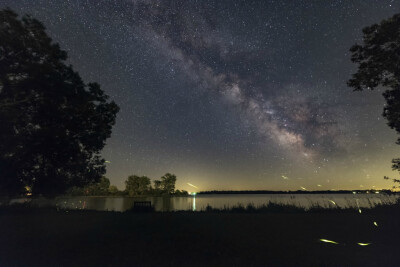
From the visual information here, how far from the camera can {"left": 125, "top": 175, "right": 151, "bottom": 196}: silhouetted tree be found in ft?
382

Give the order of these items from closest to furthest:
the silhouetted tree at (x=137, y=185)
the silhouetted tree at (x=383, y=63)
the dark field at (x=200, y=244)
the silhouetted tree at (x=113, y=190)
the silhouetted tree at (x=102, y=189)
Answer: the dark field at (x=200, y=244) < the silhouetted tree at (x=383, y=63) < the silhouetted tree at (x=137, y=185) < the silhouetted tree at (x=102, y=189) < the silhouetted tree at (x=113, y=190)

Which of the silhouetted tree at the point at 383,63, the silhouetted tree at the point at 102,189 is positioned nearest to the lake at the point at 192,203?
the silhouetted tree at the point at 383,63

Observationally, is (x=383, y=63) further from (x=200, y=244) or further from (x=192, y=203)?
(x=192, y=203)

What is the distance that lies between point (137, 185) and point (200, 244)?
11333 cm

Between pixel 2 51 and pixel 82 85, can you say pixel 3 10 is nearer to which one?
pixel 2 51

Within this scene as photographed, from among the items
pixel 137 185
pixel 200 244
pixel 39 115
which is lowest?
pixel 200 244

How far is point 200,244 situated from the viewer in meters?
8.91

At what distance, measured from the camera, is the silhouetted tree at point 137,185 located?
382 ft

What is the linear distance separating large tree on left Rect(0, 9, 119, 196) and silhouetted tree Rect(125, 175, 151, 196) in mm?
101543

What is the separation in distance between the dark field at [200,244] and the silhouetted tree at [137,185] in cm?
10647

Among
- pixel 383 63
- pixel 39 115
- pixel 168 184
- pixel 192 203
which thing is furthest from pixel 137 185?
pixel 383 63

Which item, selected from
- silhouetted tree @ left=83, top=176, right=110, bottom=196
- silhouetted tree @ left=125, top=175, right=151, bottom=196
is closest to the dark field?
silhouetted tree @ left=125, top=175, right=151, bottom=196

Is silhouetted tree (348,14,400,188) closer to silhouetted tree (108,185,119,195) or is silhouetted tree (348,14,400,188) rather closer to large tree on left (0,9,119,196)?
large tree on left (0,9,119,196)

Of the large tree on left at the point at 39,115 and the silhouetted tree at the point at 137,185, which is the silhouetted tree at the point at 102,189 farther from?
the large tree on left at the point at 39,115
